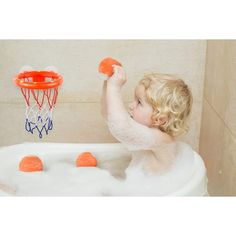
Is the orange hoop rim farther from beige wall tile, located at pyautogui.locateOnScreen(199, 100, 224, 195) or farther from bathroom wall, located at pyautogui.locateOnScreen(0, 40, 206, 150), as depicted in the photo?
beige wall tile, located at pyautogui.locateOnScreen(199, 100, 224, 195)

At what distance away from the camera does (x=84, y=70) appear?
1.47 meters

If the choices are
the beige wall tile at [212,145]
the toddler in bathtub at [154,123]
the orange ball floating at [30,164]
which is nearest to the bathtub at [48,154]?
the orange ball floating at [30,164]

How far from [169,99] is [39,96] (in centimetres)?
36

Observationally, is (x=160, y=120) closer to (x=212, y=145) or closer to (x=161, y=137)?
(x=161, y=137)

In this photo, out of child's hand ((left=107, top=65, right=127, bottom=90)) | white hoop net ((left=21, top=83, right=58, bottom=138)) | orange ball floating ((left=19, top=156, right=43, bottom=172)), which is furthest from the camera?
orange ball floating ((left=19, top=156, right=43, bottom=172))

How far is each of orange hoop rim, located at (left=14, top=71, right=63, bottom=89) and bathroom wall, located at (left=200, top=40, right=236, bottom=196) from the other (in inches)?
17.1

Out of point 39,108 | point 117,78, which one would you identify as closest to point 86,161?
point 39,108

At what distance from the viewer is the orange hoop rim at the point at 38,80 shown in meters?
1.31

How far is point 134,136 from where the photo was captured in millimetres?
1342

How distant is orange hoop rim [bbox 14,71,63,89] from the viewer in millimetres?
1313

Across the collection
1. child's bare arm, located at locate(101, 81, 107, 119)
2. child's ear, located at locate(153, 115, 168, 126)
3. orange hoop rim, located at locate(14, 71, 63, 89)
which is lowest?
child's ear, located at locate(153, 115, 168, 126)

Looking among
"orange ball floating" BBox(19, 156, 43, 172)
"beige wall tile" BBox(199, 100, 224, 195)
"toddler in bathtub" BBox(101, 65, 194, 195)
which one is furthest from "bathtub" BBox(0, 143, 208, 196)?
"beige wall tile" BBox(199, 100, 224, 195)
